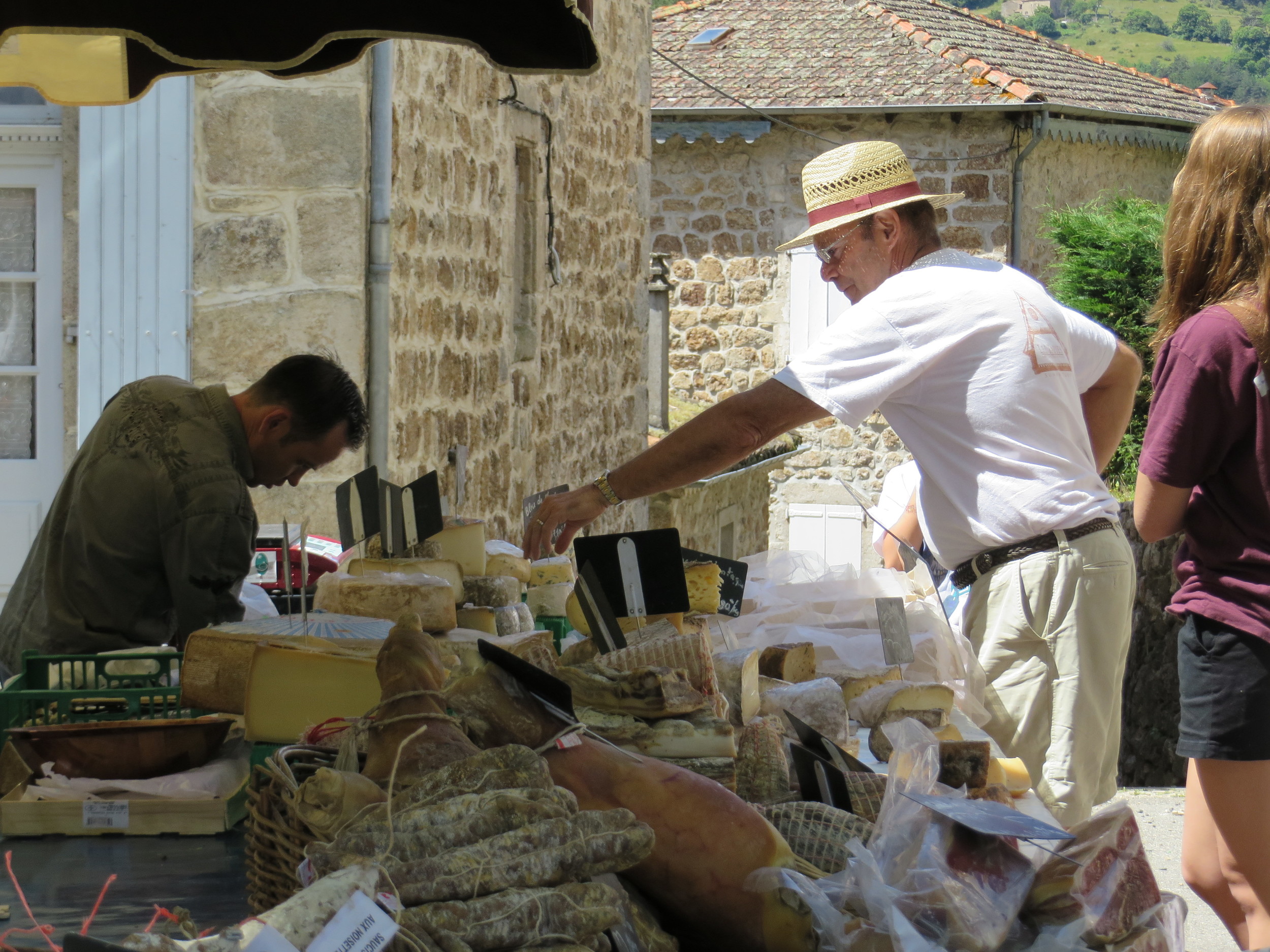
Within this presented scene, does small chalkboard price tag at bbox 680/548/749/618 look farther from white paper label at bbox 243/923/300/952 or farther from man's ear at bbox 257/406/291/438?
white paper label at bbox 243/923/300/952

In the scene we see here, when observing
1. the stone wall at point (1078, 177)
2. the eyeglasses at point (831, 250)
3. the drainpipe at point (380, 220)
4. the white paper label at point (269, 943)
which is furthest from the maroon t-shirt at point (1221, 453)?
the stone wall at point (1078, 177)

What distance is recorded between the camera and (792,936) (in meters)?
1.32

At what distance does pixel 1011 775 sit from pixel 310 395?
6.41 ft

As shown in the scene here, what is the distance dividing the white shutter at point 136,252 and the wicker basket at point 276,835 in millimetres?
3627

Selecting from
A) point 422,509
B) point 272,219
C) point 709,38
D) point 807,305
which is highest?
point 709,38

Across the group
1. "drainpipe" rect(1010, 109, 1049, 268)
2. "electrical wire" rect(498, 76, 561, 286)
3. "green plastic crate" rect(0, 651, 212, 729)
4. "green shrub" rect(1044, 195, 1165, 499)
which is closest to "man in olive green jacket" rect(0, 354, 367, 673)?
"green plastic crate" rect(0, 651, 212, 729)

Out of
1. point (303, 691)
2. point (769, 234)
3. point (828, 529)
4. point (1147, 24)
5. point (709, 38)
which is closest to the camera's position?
point (303, 691)

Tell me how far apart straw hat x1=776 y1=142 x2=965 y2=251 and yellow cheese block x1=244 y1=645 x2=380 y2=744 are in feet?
5.65

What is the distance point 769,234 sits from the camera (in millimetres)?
14172

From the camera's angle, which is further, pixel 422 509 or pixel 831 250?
pixel 831 250

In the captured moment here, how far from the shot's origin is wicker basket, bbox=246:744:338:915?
140 cm

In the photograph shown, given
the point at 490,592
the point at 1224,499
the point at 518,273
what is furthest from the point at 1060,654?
the point at 518,273

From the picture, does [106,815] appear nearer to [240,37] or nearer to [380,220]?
[240,37]

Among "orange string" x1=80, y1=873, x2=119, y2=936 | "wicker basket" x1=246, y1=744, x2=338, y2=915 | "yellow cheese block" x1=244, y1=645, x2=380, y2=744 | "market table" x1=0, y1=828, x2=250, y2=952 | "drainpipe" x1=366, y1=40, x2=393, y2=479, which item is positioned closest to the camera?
"orange string" x1=80, y1=873, x2=119, y2=936
